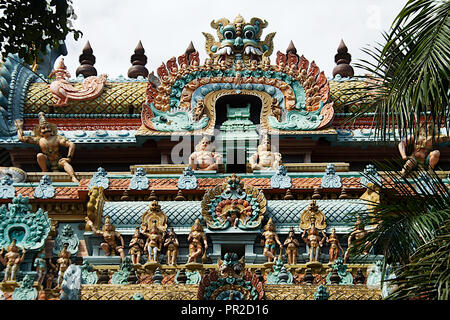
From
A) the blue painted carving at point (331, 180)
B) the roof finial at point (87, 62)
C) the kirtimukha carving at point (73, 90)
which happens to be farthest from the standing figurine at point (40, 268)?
the roof finial at point (87, 62)

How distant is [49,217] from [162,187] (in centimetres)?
259

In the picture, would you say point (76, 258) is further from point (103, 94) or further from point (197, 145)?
point (103, 94)

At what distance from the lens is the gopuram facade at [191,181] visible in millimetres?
15438

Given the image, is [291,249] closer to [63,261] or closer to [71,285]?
[63,261]

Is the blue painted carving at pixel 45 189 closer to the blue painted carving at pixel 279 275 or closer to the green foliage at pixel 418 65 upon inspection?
the blue painted carving at pixel 279 275

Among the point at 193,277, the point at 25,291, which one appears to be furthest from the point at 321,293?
the point at 25,291

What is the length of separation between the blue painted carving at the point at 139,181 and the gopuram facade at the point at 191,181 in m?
0.03

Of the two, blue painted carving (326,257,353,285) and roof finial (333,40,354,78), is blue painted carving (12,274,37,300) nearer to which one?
blue painted carving (326,257,353,285)

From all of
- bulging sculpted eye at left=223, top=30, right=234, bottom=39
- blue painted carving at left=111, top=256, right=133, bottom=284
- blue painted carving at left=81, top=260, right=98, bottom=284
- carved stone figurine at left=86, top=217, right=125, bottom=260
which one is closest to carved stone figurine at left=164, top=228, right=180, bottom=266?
carved stone figurine at left=86, top=217, right=125, bottom=260

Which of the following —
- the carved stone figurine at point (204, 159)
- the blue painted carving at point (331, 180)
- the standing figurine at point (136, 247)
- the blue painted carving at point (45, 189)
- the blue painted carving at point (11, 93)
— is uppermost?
the blue painted carving at point (11, 93)

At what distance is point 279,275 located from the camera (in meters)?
15.4

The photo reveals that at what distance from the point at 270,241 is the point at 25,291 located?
4893 mm

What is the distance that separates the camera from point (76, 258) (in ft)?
57.5
